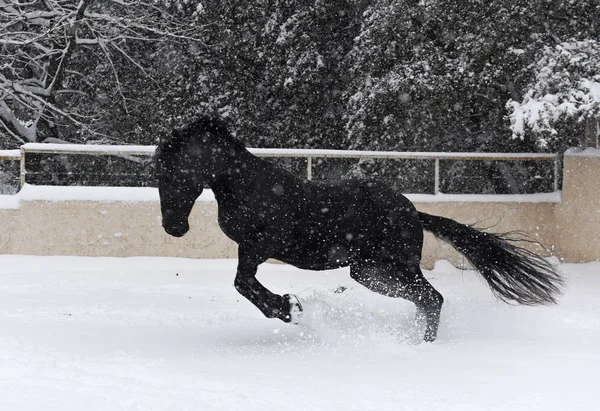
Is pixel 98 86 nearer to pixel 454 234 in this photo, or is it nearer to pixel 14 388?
pixel 454 234

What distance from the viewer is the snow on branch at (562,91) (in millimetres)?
9391

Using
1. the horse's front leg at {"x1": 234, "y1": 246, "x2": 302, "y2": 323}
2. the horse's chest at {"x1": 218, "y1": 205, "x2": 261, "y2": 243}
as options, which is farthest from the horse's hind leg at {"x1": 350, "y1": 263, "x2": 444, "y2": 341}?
the horse's chest at {"x1": 218, "y1": 205, "x2": 261, "y2": 243}

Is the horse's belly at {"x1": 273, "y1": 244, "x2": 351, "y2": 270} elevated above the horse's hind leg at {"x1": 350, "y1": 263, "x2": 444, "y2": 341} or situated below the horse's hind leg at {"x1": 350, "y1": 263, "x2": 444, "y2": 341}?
above

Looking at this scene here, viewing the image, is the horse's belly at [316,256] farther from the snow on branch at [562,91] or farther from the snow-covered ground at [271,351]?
the snow on branch at [562,91]

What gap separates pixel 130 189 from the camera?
1004cm

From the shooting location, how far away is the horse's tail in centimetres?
622

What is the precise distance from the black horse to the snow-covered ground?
36 cm

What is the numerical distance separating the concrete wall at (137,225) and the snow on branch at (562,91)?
1.22 m

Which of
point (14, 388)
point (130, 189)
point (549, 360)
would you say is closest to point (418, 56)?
point (130, 189)

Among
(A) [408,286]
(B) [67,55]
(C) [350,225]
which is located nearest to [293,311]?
(C) [350,225]

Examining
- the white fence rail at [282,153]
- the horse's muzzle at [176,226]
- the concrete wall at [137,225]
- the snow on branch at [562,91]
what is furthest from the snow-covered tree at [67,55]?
the horse's muzzle at [176,226]

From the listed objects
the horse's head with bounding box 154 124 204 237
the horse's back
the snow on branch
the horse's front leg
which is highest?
the snow on branch

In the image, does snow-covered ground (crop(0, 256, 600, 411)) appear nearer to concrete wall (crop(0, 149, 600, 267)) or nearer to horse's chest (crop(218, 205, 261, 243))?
horse's chest (crop(218, 205, 261, 243))

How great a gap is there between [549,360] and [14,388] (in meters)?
3.19
